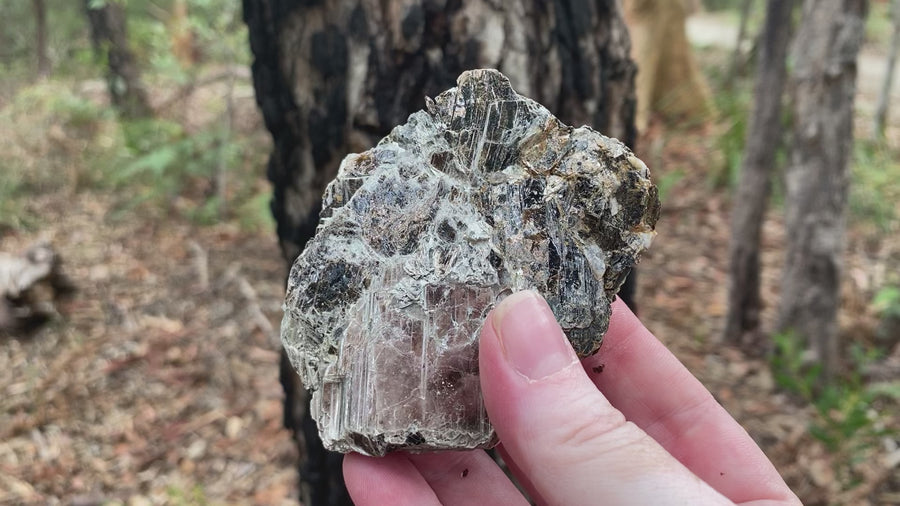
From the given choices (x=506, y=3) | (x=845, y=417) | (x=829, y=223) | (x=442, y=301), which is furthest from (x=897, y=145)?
(x=442, y=301)

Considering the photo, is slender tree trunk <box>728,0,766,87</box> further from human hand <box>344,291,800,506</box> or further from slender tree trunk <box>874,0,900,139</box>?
human hand <box>344,291,800,506</box>

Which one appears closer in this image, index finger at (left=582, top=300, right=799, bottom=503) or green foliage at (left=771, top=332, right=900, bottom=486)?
index finger at (left=582, top=300, right=799, bottom=503)

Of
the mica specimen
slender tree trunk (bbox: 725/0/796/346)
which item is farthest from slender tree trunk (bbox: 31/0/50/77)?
the mica specimen

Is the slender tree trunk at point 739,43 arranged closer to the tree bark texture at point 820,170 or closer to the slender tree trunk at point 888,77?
the slender tree trunk at point 888,77

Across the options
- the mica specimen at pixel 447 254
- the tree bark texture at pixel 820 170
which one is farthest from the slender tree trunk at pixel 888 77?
the mica specimen at pixel 447 254

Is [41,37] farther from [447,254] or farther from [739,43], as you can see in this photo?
[447,254]

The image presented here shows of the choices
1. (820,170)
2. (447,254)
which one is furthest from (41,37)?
(447,254)

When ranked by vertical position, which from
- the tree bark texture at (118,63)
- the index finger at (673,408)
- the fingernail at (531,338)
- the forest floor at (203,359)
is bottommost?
the forest floor at (203,359)
